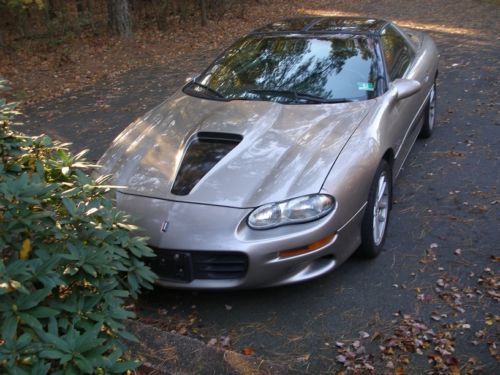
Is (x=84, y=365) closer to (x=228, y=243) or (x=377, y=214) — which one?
(x=228, y=243)

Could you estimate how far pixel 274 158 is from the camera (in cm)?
377

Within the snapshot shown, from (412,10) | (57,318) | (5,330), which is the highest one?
(5,330)

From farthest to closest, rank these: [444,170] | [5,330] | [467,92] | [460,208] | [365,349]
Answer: [467,92]
[444,170]
[460,208]
[365,349]
[5,330]

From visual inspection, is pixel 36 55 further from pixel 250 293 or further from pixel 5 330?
pixel 5 330

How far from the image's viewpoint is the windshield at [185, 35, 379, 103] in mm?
4543

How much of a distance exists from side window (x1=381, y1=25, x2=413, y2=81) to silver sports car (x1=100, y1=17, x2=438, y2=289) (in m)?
0.02

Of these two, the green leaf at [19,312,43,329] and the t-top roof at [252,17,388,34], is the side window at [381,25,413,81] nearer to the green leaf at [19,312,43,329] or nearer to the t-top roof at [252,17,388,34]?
the t-top roof at [252,17,388,34]

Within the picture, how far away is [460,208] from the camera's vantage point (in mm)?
4750

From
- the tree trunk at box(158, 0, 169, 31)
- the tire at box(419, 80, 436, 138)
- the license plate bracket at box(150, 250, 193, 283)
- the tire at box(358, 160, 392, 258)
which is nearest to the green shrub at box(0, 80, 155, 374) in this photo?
the license plate bracket at box(150, 250, 193, 283)

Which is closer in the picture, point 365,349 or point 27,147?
point 27,147

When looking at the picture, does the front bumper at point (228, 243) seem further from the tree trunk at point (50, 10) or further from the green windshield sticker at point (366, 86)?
the tree trunk at point (50, 10)

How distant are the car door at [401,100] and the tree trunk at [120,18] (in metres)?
8.57

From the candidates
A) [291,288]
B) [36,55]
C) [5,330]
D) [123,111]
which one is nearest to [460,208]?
[291,288]

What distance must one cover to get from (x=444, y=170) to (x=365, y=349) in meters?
2.87
